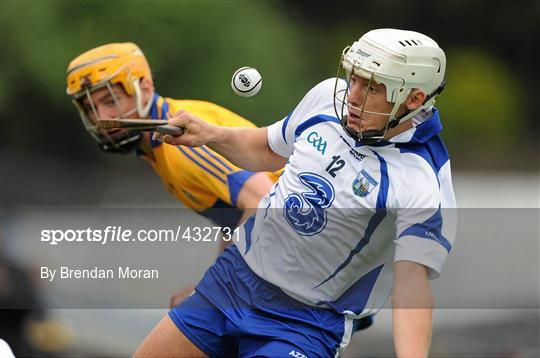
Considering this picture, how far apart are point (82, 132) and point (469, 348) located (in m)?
5.96

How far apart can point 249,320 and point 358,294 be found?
382 mm

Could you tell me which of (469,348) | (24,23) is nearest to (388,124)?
(469,348)

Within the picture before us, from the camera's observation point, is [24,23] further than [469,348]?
Yes

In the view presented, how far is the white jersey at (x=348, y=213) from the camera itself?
372cm

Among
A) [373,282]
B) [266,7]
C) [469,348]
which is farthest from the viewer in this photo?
[266,7]

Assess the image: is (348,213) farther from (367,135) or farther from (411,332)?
(411,332)

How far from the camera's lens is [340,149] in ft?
12.6

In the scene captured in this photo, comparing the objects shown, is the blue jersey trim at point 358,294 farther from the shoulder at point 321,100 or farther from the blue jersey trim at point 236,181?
the blue jersey trim at point 236,181

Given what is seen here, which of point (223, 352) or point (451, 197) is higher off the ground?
point (451, 197)

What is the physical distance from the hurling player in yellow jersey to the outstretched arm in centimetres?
74

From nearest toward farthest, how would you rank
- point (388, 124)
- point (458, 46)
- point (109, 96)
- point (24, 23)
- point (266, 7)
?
point (388, 124) → point (109, 96) → point (24, 23) → point (266, 7) → point (458, 46)

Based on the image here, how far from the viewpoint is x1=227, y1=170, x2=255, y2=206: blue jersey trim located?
4.96 meters

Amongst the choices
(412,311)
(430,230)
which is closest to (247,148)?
(430,230)

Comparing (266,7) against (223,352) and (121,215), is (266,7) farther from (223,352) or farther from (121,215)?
(223,352)
